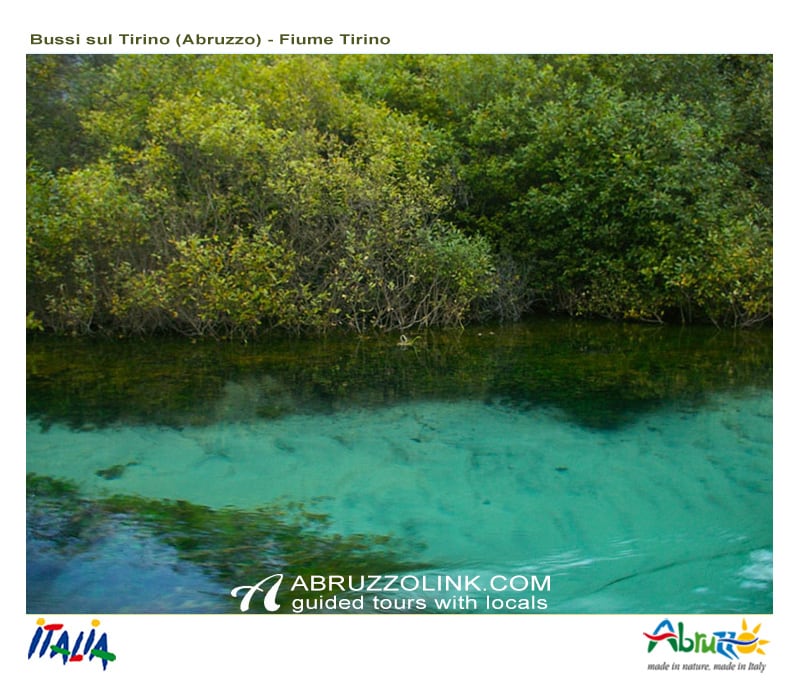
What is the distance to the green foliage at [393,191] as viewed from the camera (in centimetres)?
1062

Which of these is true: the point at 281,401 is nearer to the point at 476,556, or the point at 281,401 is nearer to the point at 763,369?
the point at 476,556

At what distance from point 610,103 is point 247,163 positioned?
Answer: 5.25 meters

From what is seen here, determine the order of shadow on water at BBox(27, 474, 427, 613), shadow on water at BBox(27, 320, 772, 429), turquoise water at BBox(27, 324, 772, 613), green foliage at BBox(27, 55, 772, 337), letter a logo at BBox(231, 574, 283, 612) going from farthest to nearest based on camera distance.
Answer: green foliage at BBox(27, 55, 772, 337)
shadow on water at BBox(27, 320, 772, 429)
turquoise water at BBox(27, 324, 772, 613)
shadow on water at BBox(27, 474, 427, 613)
letter a logo at BBox(231, 574, 283, 612)

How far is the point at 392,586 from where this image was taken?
368 centimetres
